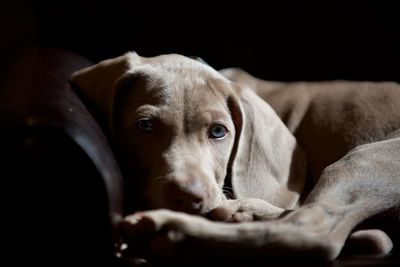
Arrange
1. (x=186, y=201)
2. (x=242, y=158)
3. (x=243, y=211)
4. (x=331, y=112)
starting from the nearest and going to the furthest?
1. (x=186, y=201)
2. (x=243, y=211)
3. (x=242, y=158)
4. (x=331, y=112)

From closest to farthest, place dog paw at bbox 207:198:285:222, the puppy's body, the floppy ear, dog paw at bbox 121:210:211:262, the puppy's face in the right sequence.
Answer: dog paw at bbox 121:210:211:262
dog paw at bbox 207:198:285:222
the puppy's face
the floppy ear
the puppy's body

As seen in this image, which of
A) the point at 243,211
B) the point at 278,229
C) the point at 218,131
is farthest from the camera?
the point at 218,131

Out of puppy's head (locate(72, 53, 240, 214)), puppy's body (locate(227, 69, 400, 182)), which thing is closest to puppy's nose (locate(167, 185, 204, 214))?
puppy's head (locate(72, 53, 240, 214))

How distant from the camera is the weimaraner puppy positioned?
190cm

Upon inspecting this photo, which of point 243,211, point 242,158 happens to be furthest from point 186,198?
point 242,158

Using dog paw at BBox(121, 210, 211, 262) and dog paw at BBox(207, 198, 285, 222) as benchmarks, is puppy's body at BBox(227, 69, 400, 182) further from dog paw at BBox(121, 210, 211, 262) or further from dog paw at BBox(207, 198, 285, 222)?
dog paw at BBox(121, 210, 211, 262)

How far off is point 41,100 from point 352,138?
1.55 m

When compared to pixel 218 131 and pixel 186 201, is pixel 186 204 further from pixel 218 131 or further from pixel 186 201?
pixel 218 131

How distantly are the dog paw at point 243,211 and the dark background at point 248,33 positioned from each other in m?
1.40

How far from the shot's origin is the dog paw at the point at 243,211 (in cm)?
222

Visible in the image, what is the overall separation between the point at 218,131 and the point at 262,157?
26 centimetres

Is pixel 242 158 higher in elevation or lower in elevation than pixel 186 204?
lower

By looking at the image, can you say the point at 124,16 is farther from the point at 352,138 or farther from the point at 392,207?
the point at 392,207

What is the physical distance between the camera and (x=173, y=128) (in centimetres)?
261
